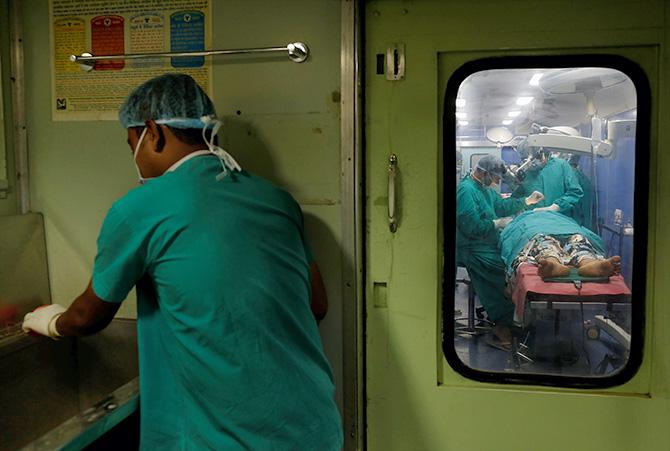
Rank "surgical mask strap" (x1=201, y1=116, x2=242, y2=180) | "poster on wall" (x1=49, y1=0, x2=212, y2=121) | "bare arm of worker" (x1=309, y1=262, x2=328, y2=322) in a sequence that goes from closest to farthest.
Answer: "surgical mask strap" (x1=201, y1=116, x2=242, y2=180), "bare arm of worker" (x1=309, y1=262, x2=328, y2=322), "poster on wall" (x1=49, y1=0, x2=212, y2=121)

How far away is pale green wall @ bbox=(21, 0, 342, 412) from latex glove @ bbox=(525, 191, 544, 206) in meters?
0.57

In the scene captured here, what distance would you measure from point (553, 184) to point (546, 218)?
0.10 m

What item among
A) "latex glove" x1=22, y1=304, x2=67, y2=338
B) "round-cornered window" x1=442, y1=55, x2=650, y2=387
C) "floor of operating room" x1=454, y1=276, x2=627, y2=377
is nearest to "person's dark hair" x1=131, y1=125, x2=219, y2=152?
"latex glove" x1=22, y1=304, x2=67, y2=338

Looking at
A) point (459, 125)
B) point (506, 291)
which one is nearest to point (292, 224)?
point (459, 125)

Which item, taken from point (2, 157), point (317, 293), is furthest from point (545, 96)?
point (2, 157)

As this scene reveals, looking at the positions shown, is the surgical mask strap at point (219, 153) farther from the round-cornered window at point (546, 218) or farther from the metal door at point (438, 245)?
the round-cornered window at point (546, 218)

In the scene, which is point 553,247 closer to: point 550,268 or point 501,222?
point 550,268

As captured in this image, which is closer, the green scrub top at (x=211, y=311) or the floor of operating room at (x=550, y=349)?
the green scrub top at (x=211, y=311)

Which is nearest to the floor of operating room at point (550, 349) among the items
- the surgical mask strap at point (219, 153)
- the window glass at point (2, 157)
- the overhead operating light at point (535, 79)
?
the overhead operating light at point (535, 79)

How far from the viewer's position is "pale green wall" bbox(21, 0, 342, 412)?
5.52 feet

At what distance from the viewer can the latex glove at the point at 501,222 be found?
1680mm

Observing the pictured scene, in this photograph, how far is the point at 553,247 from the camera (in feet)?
5.43

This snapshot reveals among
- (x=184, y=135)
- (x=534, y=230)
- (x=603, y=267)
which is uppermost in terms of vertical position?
(x=184, y=135)

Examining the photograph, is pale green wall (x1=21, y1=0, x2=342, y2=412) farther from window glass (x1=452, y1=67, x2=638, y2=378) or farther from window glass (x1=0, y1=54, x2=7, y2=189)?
window glass (x1=452, y1=67, x2=638, y2=378)
